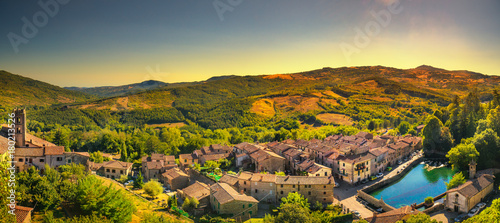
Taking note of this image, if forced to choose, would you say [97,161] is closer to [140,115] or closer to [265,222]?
[265,222]

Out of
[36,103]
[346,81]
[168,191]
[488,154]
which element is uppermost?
[346,81]

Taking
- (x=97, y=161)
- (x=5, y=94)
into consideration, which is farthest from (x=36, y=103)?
(x=97, y=161)

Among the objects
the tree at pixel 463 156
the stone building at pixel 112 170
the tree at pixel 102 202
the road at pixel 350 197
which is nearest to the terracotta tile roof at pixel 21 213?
the tree at pixel 102 202

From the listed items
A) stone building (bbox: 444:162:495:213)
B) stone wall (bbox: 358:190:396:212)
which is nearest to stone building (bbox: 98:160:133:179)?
stone wall (bbox: 358:190:396:212)

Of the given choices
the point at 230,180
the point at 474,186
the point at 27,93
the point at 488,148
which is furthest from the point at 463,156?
the point at 27,93

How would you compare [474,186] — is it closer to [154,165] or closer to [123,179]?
[154,165]

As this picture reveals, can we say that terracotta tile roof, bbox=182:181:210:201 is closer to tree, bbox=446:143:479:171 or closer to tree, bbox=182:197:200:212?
tree, bbox=182:197:200:212

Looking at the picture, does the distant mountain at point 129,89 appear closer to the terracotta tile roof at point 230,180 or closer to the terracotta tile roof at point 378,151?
the terracotta tile roof at point 230,180
